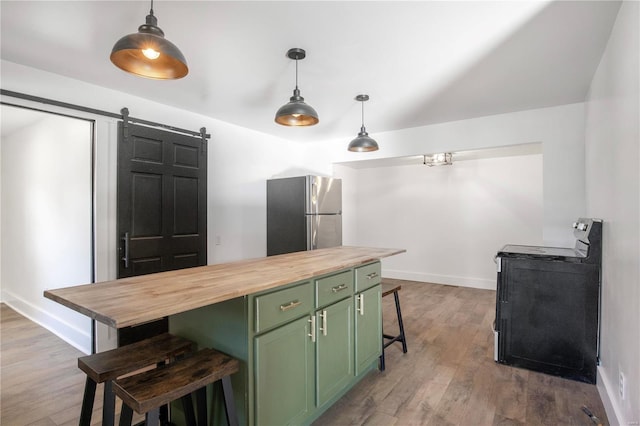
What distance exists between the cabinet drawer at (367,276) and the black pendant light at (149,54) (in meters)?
1.69

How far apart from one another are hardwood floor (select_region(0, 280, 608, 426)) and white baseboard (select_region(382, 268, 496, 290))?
2001 mm

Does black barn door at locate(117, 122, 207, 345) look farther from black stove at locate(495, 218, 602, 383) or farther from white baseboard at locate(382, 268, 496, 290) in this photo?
white baseboard at locate(382, 268, 496, 290)

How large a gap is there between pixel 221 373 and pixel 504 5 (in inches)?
93.5

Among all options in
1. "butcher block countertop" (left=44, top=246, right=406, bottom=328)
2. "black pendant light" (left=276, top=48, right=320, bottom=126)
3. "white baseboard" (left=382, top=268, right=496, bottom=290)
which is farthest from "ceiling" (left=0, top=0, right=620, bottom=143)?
"white baseboard" (left=382, top=268, right=496, bottom=290)

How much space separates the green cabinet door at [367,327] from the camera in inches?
91.1

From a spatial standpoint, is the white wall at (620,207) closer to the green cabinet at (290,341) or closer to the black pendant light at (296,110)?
the green cabinet at (290,341)

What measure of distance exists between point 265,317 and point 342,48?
187cm

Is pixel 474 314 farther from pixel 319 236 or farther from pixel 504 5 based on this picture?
pixel 504 5

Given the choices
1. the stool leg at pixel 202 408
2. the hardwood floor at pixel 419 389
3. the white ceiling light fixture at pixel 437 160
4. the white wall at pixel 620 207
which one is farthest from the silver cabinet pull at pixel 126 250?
the white ceiling light fixture at pixel 437 160

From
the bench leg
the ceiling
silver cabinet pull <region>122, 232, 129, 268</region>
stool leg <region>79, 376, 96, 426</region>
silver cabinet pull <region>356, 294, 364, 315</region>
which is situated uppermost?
the ceiling

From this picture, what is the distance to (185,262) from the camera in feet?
11.6

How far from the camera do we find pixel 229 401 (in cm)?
140

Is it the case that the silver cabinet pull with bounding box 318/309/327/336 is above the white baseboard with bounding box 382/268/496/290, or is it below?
above

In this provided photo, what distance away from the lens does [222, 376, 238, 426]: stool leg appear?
Result: 4.57 feet
